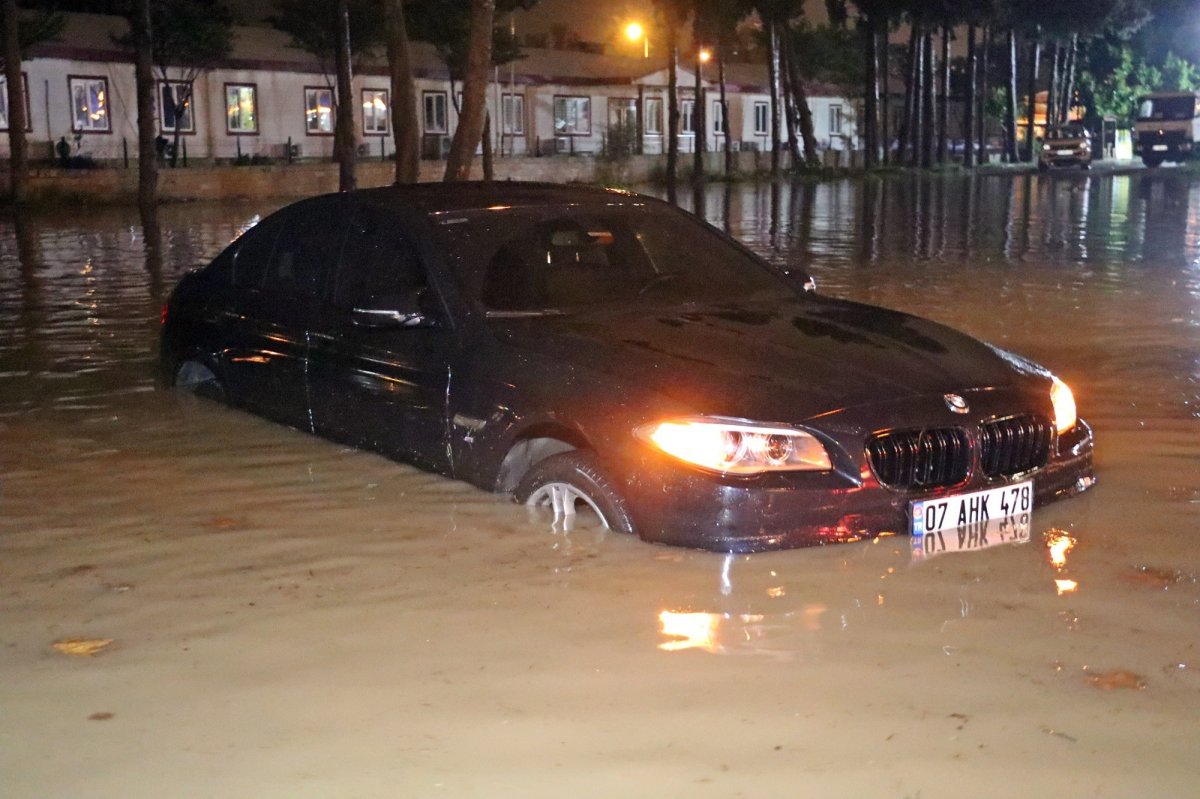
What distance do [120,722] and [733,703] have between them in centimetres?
173

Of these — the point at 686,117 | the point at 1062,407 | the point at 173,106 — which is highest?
the point at 173,106

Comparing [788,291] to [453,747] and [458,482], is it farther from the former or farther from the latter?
[453,747]

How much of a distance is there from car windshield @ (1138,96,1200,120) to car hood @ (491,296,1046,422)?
62102 millimetres

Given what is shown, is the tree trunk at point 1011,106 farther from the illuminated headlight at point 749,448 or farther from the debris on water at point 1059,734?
the debris on water at point 1059,734

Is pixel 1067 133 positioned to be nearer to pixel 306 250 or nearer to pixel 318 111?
pixel 318 111

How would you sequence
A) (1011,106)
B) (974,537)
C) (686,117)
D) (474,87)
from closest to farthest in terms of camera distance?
(974,537) < (474,87) < (686,117) < (1011,106)

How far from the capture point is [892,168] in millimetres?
60750

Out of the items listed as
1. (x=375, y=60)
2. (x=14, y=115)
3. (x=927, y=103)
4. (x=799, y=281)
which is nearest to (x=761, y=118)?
(x=927, y=103)

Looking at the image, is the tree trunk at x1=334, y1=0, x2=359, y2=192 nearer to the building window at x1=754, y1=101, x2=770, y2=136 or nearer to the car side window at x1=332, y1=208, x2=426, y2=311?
the car side window at x1=332, y1=208, x2=426, y2=311

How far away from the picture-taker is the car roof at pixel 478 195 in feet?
22.1

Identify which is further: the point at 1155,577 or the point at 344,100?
the point at 344,100

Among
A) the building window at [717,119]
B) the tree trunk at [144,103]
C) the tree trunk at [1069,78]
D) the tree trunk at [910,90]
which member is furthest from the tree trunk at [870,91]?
the tree trunk at [144,103]

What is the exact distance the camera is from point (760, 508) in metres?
5.14

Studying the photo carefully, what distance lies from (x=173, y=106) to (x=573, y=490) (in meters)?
40.9
